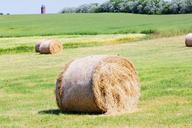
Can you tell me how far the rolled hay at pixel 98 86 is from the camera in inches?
468

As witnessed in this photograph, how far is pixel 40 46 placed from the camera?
1313 inches

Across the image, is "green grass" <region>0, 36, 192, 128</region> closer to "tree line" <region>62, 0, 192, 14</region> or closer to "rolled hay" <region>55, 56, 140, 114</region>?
"rolled hay" <region>55, 56, 140, 114</region>

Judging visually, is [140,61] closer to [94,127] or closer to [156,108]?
[156,108]

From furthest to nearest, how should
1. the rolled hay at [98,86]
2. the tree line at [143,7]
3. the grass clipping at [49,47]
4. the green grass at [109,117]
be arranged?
the tree line at [143,7] < the grass clipping at [49,47] < the rolled hay at [98,86] < the green grass at [109,117]

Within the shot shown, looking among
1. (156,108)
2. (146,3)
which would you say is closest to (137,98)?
(156,108)

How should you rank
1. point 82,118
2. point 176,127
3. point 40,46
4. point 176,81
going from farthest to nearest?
point 40,46
point 176,81
point 82,118
point 176,127

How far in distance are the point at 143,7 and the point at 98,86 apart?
89.3m

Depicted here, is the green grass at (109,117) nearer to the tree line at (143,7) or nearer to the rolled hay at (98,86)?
the rolled hay at (98,86)

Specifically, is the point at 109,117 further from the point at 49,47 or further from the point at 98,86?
the point at 49,47

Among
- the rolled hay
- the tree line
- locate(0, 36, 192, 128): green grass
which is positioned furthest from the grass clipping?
the tree line

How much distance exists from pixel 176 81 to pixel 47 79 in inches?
179

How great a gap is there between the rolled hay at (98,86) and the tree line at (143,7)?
74.5 meters

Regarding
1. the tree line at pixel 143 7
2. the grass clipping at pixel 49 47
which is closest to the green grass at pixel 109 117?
the grass clipping at pixel 49 47

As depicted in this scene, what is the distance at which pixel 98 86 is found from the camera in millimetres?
11930
